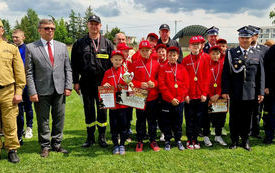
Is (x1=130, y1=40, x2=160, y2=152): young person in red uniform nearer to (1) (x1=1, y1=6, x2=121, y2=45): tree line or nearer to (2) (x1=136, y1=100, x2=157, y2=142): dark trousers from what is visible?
(2) (x1=136, y1=100, x2=157, y2=142): dark trousers

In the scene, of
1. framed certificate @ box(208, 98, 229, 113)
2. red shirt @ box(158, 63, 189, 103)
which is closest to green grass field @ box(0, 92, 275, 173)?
framed certificate @ box(208, 98, 229, 113)

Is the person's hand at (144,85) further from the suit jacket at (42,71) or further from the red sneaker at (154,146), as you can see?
the suit jacket at (42,71)

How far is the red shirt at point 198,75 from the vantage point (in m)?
4.77

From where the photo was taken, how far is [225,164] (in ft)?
13.7

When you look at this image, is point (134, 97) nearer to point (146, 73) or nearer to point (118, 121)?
point (146, 73)

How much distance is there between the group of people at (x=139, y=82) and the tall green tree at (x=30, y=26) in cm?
8287

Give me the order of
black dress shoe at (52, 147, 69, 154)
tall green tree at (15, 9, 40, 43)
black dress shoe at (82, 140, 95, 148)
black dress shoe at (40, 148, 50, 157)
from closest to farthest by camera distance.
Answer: black dress shoe at (40, 148, 50, 157), black dress shoe at (52, 147, 69, 154), black dress shoe at (82, 140, 95, 148), tall green tree at (15, 9, 40, 43)

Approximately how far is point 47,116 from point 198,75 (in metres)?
3.58

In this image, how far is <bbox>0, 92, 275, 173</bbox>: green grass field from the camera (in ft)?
13.2

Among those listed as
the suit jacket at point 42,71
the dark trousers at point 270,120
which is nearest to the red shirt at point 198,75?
the dark trousers at point 270,120

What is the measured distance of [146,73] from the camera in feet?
15.3

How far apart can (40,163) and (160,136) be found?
10.3 feet

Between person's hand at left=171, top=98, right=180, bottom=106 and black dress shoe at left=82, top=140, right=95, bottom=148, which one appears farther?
black dress shoe at left=82, top=140, right=95, bottom=148

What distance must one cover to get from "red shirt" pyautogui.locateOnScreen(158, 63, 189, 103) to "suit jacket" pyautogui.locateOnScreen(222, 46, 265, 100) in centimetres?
98
